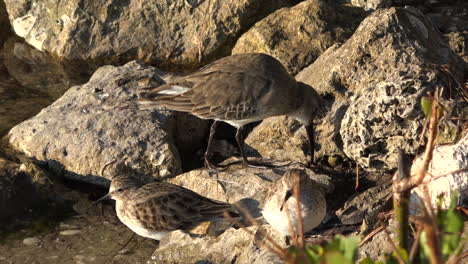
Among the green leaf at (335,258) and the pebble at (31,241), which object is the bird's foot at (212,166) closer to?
the pebble at (31,241)

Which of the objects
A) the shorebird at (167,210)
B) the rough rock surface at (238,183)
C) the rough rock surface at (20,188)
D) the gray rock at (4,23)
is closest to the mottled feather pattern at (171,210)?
the shorebird at (167,210)

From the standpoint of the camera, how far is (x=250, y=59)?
8.02 metres

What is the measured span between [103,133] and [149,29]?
2.86 meters

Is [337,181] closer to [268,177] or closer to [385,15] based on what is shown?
[268,177]

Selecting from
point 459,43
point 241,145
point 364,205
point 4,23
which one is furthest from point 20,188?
point 459,43

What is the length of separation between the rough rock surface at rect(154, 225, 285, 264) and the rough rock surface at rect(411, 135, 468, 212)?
4.52ft

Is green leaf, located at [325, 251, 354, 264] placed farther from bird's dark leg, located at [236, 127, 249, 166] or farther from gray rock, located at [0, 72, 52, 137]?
gray rock, located at [0, 72, 52, 137]

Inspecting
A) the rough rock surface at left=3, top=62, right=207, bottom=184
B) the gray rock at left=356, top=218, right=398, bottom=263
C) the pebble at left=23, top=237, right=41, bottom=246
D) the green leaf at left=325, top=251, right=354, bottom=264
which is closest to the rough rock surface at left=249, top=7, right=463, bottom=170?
the rough rock surface at left=3, top=62, right=207, bottom=184

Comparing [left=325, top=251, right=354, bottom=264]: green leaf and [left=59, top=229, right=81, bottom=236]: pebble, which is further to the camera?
[left=59, top=229, right=81, bottom=236]: pebble

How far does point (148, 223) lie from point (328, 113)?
246cm

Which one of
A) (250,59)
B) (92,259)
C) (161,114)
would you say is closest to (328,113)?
(250,59)

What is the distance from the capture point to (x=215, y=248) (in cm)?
671

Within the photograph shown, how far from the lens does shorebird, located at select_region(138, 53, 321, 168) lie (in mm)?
7809

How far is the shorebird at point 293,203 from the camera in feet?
19.3
